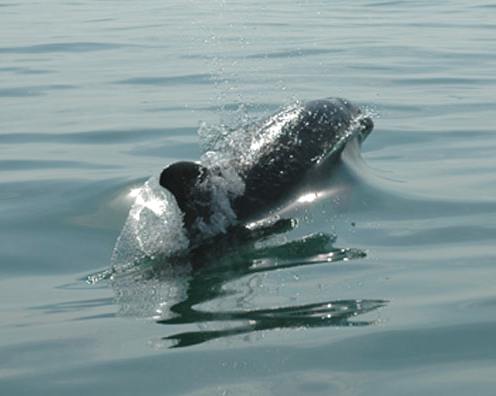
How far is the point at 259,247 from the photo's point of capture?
804 centimetres

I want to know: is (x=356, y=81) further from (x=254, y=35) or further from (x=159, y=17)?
(x=159, y=17)

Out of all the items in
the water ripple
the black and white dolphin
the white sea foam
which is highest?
the black and white dolphin

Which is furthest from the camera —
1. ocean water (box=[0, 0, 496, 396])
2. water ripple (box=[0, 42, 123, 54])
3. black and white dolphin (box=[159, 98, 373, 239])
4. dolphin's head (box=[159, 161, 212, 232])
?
water ripple (box=[0, 42, 123, 54])

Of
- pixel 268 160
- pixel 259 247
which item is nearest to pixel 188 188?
pixel 259 247

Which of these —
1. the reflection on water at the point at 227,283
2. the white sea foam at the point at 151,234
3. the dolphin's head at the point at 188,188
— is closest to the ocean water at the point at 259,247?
the reflection on water at the point at 227,283

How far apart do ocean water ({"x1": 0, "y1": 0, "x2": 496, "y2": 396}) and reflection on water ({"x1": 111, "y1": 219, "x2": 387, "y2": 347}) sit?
0.02m

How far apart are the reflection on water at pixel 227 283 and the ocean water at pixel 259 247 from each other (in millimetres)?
20

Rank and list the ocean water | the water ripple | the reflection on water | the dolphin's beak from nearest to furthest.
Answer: the ocean water < the reflection on water < the dolphin's beak < the water ripple

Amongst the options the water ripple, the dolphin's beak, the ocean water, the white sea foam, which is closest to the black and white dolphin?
the dolphin's beak

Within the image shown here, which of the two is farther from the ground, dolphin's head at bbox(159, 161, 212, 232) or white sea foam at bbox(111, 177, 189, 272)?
Result: dolphin's head at bbox(159, 161, 212, 232)

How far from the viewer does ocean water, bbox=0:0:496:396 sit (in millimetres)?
5777

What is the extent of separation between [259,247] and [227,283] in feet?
2.90

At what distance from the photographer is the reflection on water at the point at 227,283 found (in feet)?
20.9

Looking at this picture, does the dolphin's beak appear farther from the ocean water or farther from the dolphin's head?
the dolphin's head
